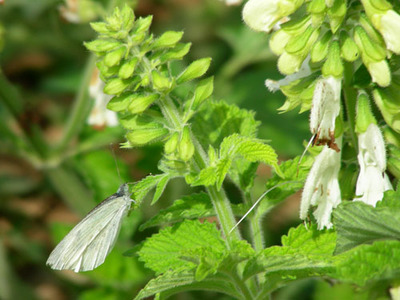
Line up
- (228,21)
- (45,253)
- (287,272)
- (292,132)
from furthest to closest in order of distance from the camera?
(228,21), (45,253), (292,132), (287,272)

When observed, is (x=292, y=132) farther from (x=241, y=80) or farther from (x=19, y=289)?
(x=19, y=289)

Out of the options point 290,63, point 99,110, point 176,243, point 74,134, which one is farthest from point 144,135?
point 74,134

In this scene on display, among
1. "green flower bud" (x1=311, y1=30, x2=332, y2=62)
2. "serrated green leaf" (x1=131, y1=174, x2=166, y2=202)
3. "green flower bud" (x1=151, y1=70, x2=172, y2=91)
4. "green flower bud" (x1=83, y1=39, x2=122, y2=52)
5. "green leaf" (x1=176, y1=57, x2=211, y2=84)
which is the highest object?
"green flower bud" (x1=83, y1=39, x2=122, y2=52)

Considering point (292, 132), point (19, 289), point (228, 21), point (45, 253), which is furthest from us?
point (228, 21)

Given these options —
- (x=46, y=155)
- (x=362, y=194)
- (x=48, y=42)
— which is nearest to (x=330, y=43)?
(x=362, y=194)

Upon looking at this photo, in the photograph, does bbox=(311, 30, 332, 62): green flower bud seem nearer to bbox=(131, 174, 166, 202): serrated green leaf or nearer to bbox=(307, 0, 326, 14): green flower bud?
bbox=(307, 0, 326, 14): green flower bud

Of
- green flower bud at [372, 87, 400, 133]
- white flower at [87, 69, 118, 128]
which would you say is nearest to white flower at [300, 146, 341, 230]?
green flower bud at [372, 87, 400, 133]
